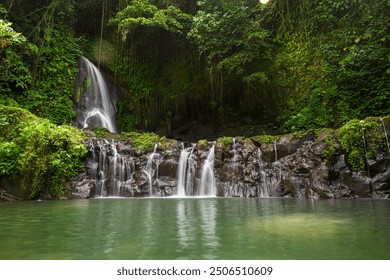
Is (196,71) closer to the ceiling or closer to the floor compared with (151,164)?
closer to the ceiling

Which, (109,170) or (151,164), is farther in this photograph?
(151,164)

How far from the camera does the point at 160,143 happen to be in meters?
11.9

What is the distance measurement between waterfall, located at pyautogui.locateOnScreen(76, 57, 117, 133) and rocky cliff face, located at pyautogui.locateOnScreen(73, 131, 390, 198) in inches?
168

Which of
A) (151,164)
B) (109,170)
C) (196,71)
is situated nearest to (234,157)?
(151,164)

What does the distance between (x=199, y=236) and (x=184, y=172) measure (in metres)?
7.61

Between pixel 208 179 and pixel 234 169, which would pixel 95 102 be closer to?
pixel 208 179

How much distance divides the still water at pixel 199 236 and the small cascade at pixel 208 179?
17.8 feet

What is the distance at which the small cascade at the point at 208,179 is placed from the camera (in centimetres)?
1095

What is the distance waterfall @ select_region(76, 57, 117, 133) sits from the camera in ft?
51.6

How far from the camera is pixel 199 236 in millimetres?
3740

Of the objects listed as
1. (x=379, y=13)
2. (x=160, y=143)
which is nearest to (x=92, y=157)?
(x=160, y=143)

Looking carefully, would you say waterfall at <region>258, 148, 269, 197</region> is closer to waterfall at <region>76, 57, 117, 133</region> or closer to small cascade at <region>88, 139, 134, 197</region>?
small cascade at <region>88, 139, 134, 197</region>

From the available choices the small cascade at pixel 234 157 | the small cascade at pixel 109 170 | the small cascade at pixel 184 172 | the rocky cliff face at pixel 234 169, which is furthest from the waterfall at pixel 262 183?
the small cascade at pixel 109 170
